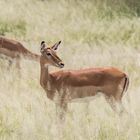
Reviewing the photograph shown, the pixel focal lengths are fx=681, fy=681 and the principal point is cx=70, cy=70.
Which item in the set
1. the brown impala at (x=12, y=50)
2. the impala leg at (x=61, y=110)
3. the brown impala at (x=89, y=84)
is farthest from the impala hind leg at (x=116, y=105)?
the brown impala at (x=12, y=50)

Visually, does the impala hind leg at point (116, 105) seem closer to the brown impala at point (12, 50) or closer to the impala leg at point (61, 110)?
the impala leg at point (61, 110)

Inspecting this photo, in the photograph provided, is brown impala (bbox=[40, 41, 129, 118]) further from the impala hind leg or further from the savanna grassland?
the savanna grassland

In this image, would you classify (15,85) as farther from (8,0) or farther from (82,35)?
(8,0)

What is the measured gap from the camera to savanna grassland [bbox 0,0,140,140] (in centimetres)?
633

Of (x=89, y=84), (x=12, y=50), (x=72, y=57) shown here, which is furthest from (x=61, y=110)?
(x=72, y=57)

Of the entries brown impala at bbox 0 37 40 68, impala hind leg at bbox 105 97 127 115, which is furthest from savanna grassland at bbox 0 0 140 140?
brown impala at bbox 0 37 40 68

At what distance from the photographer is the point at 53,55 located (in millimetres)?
7801

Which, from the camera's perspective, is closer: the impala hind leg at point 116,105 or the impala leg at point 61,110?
the impala leg at point 61,110

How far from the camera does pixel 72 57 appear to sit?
1193 cm

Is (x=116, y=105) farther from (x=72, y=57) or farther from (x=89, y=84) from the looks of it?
(x=72, y=57)

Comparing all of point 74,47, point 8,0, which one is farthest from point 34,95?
point 8,0

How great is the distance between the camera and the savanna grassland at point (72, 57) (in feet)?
20.8

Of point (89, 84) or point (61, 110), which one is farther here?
point (89, 84)

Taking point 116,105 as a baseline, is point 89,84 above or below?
above
